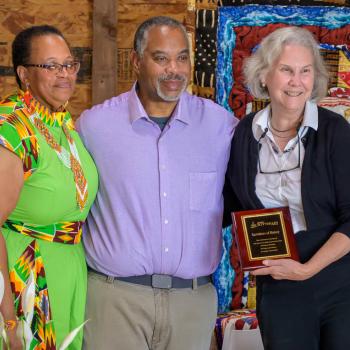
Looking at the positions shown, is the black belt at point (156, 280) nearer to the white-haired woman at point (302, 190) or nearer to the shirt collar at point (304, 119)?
the white-haired woman at point (302, 190)

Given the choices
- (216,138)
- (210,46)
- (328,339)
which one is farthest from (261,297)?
(210,46)

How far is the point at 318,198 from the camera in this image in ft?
7.80

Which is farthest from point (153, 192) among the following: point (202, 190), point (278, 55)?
point (278, 55)

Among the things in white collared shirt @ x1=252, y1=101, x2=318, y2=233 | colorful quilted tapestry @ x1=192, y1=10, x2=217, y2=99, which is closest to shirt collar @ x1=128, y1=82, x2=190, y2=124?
white collared shirt @ x1=252, y1=101, x2=318, y2=233

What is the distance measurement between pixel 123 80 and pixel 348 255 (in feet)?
6.95

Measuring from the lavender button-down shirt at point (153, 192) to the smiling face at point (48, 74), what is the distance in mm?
→ 239

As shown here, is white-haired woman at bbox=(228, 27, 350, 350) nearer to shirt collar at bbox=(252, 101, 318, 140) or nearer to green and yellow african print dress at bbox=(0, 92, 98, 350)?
shirt collar at bbox=(252, 101, 318, 140)

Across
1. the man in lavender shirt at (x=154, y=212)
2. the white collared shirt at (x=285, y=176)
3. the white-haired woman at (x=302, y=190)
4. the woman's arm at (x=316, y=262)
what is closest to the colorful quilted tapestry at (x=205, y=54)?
the man in lavender shirt at (x=154, y=212)

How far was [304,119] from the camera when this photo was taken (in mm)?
2434

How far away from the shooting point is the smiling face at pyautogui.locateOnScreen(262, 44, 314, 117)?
8.02ft

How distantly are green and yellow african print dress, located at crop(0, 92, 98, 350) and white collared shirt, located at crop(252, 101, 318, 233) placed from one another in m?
0.62

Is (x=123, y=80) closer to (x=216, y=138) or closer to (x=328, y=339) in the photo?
(x=216, y=138)

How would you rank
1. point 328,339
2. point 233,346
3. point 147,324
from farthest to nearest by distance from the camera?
1. point 233,346
2. point 147,324
3. point 328,339

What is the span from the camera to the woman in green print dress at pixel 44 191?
2.20 metres
